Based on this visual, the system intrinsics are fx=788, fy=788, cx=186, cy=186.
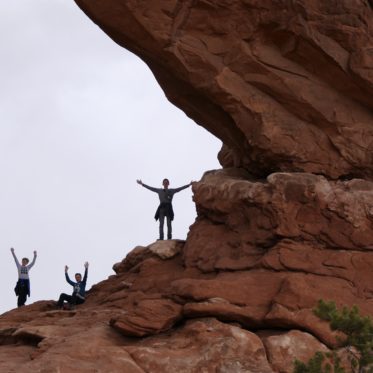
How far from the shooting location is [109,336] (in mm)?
17859

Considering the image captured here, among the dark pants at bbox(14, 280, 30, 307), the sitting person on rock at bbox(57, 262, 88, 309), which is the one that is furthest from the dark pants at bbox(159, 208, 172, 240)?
the dark pants at bbox(14, 280, 30, 307)

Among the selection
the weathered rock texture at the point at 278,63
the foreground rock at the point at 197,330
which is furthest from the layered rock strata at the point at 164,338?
the weathered rock texture at the point at 278,63

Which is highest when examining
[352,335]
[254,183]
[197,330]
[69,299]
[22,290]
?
[254,183]

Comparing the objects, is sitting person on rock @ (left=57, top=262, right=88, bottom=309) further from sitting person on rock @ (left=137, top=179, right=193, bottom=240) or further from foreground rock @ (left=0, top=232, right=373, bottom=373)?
sitting person on rock @ (left=137, top=179, right=193, bottom=240)

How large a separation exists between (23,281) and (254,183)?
26.3ft

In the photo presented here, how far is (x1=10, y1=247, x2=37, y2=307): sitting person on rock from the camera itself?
23708mm

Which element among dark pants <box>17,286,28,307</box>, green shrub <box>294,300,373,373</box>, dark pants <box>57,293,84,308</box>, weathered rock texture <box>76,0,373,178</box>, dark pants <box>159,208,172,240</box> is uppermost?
weathered rock texture <box>76,0,373,178</box>

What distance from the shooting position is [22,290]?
78.6ft

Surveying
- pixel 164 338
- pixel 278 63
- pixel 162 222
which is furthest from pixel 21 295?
pixel 278 63

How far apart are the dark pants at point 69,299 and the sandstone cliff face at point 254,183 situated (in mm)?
291

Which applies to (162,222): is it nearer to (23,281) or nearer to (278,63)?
(23,281)

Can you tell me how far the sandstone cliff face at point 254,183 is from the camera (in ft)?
59.6

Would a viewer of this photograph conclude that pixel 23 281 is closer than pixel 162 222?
Yes

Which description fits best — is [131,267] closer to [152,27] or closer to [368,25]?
[152,27]
